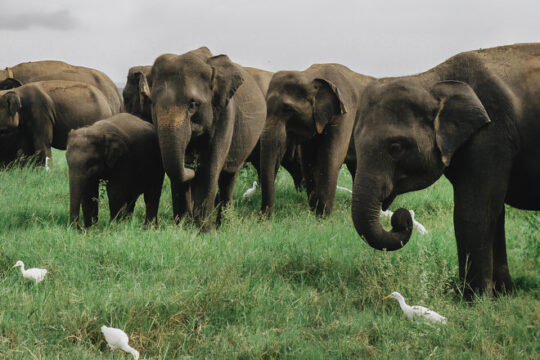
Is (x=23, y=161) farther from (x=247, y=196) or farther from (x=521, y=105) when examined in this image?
(x=521, y=105)

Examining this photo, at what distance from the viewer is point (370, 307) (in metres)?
5.40

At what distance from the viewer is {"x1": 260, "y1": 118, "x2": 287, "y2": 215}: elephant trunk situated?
9031 mm

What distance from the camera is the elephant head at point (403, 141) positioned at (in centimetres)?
503

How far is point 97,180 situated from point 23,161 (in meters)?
5.70

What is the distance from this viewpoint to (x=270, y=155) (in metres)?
9.17

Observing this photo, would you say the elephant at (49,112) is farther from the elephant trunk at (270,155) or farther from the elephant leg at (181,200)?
the elephant leg at (181,200)

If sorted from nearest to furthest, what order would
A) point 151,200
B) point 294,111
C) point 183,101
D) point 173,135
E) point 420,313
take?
1. point 420,313
2. point 173,135
3. point 183,101
4. point 151,200
5. point 294,111

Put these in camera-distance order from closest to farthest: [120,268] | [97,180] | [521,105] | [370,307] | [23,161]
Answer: [521,105], [370,307], [120,268], [97,180], [23,161]

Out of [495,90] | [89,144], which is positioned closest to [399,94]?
[495,90]

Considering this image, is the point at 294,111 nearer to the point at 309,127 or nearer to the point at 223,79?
the point at 309,127

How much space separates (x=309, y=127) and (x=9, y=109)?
19.6ft

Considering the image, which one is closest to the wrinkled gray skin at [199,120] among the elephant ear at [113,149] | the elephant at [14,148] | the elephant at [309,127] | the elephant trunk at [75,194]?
the elephant at [309,127]

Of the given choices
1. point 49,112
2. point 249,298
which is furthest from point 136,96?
point 49,112

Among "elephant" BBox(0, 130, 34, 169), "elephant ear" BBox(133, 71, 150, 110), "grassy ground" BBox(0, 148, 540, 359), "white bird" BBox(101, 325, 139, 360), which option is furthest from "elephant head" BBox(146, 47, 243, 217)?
"elephant" BBox(0, 130, 34, 169)
